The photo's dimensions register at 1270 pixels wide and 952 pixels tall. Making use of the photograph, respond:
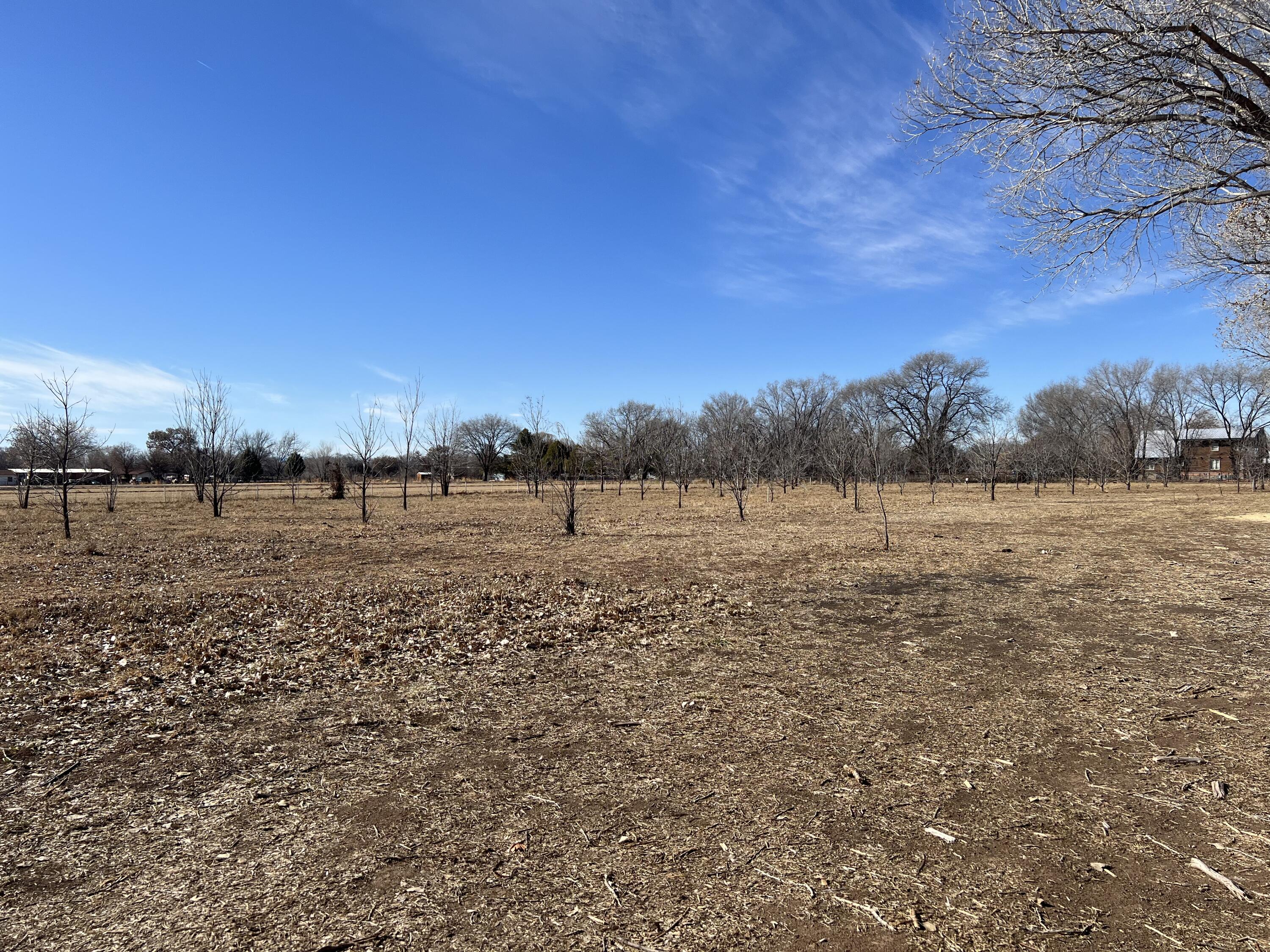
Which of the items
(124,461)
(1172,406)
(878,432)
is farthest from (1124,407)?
(124,461)

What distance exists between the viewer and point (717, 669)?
5496 mm

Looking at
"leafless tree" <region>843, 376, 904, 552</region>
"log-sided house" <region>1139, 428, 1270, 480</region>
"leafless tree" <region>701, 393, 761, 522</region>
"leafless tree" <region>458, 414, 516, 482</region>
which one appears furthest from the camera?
"leafless tree" <region>458, 414, 516, 482</region>

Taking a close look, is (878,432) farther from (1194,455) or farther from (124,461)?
(124,461)

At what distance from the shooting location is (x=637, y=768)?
3602 millimetres

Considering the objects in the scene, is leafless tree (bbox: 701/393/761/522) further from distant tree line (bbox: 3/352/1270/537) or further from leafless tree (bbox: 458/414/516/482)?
leafless tree (bbox: 458/414/516/482)

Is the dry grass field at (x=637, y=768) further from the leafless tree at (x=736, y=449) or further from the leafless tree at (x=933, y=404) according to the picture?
the leafless tree at (x=933, y=404)

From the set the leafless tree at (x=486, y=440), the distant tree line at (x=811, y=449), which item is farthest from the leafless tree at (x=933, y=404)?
the leafless tree at (x=486, y=440)

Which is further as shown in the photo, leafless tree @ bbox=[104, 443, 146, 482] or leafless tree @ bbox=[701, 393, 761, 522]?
A: leafless tree @ bbox=[104, 443, 146, 482]

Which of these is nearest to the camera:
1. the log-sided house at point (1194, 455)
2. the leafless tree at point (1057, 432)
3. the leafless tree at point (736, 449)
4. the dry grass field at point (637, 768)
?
the dry grass field at point (637, 768)

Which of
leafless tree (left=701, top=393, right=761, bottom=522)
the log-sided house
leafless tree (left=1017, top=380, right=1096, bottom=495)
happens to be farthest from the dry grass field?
the log-sided house

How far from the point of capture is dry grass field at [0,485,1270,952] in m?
2.38

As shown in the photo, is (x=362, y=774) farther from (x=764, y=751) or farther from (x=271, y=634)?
(x=271, y=634)

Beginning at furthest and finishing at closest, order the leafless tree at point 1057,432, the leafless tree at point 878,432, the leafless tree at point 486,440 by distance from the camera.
A: the leafless tree at point 486,440
the leafless tree at point 1057,432
the leafless tree at point 878,432

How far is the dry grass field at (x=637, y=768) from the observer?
238 cm
